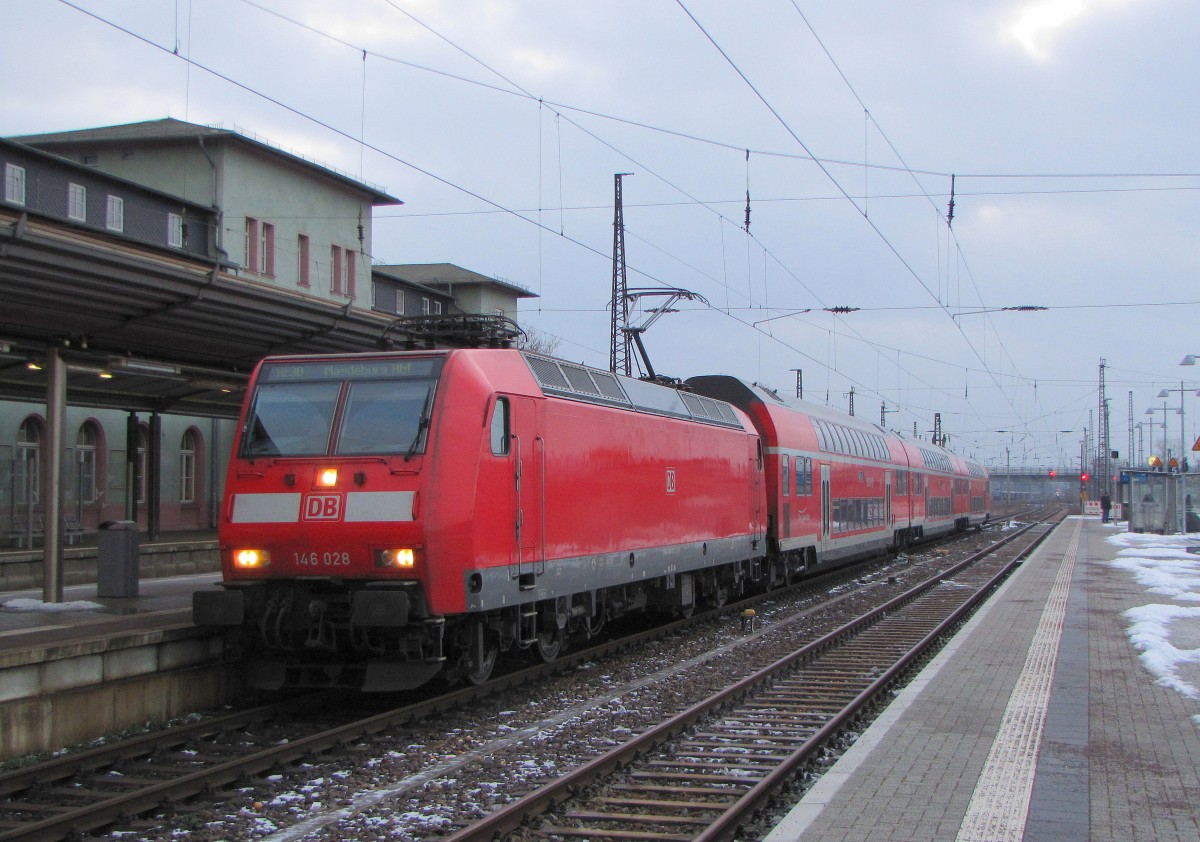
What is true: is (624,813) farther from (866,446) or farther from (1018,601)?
(866,446)

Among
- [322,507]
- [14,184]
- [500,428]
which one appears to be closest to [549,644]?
[500,428]

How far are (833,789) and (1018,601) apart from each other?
45.0 ft

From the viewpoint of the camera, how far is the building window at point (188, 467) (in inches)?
1342

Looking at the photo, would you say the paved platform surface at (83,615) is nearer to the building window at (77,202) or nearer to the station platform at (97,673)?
the station platform at (97,673)

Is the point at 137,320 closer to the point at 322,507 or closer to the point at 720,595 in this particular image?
the point at 322,507

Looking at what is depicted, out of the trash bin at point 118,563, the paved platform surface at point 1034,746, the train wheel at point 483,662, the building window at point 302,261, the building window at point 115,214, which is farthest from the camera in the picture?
the building window at point 302,261

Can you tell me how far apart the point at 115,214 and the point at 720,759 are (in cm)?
2825

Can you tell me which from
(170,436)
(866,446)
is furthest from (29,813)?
(170,436)

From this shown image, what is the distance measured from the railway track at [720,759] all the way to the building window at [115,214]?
24.4 metres

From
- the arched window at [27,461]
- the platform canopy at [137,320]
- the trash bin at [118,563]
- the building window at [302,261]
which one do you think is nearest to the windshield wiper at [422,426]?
the platform canopy at [137,320]

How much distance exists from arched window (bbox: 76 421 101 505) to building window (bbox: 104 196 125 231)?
5.46 m

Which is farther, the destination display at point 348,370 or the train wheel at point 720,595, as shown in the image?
the train wheel at point 720,595

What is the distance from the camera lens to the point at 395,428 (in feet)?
33.5

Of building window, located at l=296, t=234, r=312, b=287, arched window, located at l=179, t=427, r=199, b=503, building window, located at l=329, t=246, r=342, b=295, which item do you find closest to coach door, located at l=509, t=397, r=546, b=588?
arched window, located at l=179, t=427, r=199, b=503
